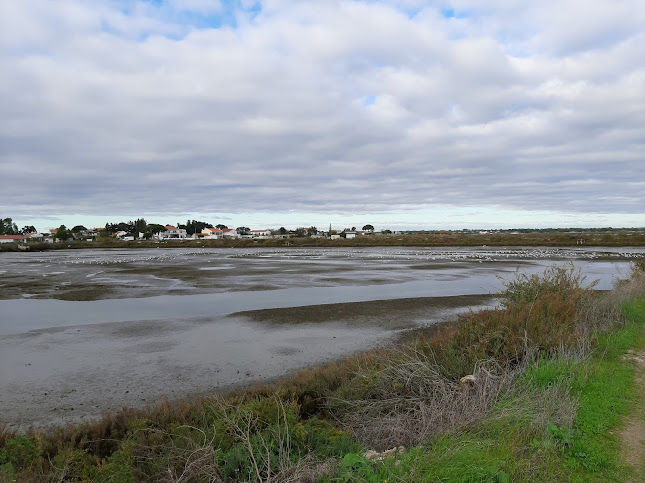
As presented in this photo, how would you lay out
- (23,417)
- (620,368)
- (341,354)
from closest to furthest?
(23,417) → (620,368) → (341,354)

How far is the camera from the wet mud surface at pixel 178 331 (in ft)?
26.1

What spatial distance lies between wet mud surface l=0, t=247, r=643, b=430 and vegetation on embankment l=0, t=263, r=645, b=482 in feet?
5.45

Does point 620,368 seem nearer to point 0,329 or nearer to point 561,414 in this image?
point 561,414

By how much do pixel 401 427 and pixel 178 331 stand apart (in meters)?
8.66

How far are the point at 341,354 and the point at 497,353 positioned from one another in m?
3.54

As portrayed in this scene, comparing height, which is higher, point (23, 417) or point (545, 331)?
point (545, 331)

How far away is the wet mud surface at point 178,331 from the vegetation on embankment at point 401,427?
5.45ft

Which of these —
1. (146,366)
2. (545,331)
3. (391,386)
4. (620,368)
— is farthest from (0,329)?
(620,368)

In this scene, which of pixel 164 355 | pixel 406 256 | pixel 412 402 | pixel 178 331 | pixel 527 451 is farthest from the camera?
pixel 406 256

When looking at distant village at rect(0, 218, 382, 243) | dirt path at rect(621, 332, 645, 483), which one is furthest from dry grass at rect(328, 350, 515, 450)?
distant village at rect(0, 218, 382, 243)

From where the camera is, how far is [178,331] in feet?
41.0

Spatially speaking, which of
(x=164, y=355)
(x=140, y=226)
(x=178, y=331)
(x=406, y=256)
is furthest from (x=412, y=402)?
(x=140, y=226)

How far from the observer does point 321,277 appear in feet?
87.2

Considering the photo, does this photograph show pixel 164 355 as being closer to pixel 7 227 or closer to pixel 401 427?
pixel 401 427
